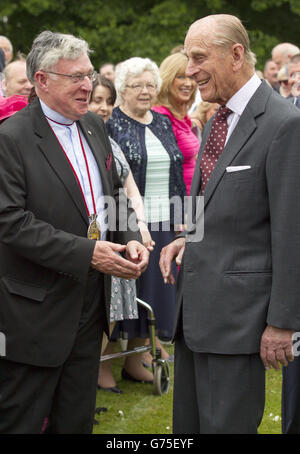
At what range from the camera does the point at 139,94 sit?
19.7 feet

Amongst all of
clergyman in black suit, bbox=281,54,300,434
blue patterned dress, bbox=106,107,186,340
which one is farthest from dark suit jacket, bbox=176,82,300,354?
blue patterned dress, bbox=106,107,186,340

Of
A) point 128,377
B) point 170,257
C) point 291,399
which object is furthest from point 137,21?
point 170,257

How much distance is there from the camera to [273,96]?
10.1 ft

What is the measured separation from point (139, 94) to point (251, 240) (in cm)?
328

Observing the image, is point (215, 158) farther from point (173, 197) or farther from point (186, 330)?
point (173, 197)

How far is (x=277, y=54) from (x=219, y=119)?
8.09 m

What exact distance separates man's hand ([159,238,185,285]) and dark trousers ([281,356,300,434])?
4.24 feet

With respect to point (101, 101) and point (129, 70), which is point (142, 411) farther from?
point (129, 70)

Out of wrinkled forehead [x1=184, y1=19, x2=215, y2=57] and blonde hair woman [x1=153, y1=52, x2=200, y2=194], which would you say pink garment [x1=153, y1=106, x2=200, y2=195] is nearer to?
blonde hair woman [x1=153, y1=52, x2=200, y2=194]

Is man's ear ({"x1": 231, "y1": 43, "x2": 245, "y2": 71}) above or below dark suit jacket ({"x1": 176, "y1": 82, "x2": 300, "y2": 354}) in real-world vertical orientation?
above

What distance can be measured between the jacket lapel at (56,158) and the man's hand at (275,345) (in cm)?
100

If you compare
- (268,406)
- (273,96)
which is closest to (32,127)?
(273,96)

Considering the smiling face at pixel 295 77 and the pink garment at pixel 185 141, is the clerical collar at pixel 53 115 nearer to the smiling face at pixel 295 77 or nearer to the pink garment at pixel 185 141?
the smiling face at pixel 295 77

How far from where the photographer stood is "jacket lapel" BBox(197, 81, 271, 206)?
9.87ft
